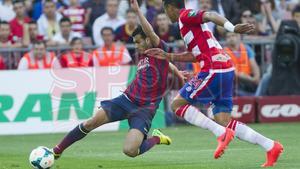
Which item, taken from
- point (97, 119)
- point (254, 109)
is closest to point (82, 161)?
point (97, 119)

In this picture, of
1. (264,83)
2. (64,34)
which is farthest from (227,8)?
(64,34)

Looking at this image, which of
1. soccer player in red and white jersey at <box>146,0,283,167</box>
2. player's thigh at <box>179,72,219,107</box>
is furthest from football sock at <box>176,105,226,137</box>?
player's thigh at <box>179,72,219,107</box>

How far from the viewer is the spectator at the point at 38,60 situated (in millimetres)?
19359

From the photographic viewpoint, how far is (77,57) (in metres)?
19.7

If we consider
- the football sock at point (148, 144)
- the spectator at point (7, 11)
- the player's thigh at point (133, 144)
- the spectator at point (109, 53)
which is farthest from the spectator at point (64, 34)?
the player's thigh at point (133, 144)

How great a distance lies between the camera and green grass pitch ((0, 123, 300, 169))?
12.3 metres

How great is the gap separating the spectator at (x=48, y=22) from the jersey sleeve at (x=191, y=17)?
377 inches

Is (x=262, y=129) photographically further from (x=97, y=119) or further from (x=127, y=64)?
(x=97, y=119)

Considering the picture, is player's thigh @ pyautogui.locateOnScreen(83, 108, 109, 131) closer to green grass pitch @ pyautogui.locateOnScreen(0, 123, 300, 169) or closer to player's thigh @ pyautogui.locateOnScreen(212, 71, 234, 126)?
green grass pitch @ pyautogui.locateOnScreen(0, 123, 300, 169)

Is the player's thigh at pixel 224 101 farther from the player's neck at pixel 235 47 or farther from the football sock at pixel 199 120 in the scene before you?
the player's neck at pixel 235 47

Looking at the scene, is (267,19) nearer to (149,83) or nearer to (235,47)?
(235,47)

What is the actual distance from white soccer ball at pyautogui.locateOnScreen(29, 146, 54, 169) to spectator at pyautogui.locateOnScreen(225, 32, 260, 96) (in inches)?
349

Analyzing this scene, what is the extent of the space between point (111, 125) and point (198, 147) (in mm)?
4538

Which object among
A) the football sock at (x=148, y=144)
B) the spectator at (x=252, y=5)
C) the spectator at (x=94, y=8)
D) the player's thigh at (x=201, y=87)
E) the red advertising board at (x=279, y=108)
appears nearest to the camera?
the player's thigh at (x=201, y=87)
